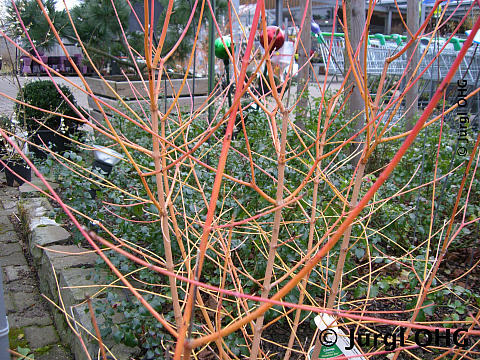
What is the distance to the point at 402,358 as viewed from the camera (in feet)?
6.60

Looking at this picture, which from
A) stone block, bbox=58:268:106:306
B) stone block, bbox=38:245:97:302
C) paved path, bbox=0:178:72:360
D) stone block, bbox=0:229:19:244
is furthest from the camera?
stone block, bbox=0:229:19:244

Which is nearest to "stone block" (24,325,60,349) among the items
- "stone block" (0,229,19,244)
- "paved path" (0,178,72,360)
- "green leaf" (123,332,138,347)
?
"paved path" (0,178,72,360)

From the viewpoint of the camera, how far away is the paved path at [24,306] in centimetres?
244

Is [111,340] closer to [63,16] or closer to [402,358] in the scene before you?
[402,358]

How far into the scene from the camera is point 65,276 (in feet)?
8.16

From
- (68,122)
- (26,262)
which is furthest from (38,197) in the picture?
(68,122)

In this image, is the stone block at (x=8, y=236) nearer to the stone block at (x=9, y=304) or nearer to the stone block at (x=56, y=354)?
the stone block at (x=9, y=304)

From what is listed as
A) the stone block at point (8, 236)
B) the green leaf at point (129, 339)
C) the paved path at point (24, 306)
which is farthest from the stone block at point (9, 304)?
the green leaf at point (129, 339)

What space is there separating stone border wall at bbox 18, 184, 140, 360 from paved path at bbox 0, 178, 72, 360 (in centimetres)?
7

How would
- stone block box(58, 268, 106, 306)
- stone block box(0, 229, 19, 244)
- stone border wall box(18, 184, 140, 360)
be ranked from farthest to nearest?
stone block box(0, 229, 19, 244) < stone block box(58, 268, 106, 306) < stone border wall box(18, 184, 140, 360)

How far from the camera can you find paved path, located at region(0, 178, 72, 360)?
2.44m

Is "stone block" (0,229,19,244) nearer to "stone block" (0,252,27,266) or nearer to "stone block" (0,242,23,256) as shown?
"stone block" (0,242,23,256)

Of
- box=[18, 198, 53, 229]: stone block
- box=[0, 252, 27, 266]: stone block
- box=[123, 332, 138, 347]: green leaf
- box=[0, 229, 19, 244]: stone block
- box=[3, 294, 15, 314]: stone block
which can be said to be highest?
box=[123, 332, 138, 347]: green leaf

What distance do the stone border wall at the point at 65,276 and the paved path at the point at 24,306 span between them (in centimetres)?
7
